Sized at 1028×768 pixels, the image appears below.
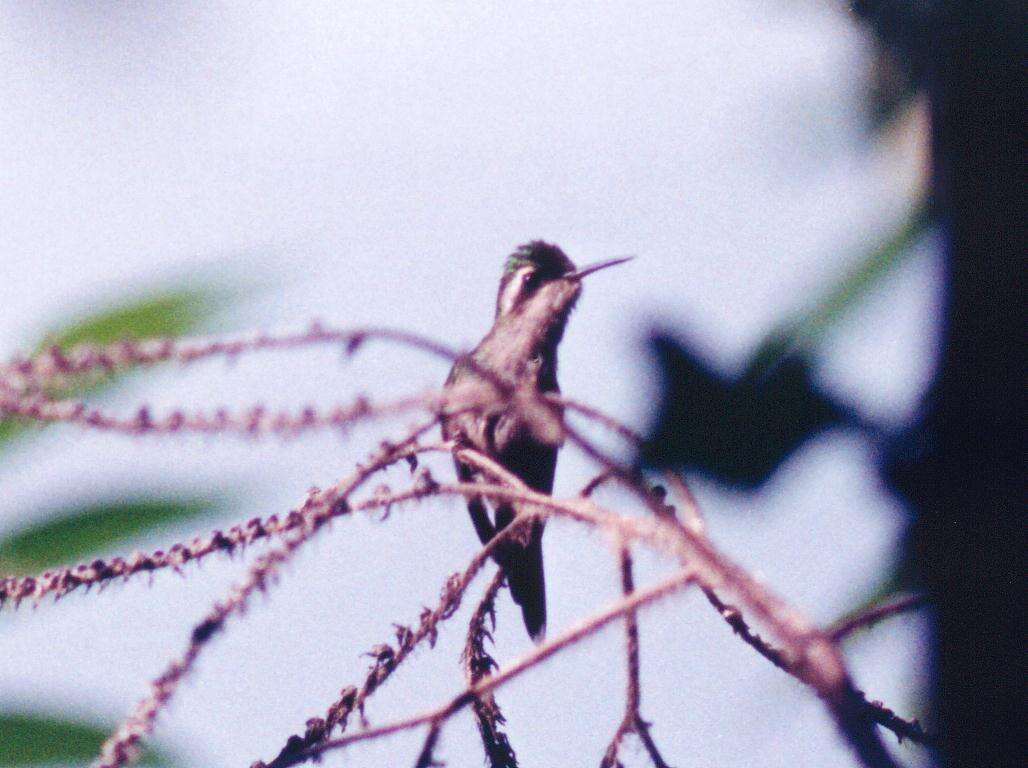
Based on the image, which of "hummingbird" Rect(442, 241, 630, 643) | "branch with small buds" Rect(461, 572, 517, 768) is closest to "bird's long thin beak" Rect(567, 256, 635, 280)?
"hummingbird" Rect(442, 241, 630, 643)

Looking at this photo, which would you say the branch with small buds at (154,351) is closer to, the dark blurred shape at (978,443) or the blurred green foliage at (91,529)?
the blurred green foliage at (91,529)

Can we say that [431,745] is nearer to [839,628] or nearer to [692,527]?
[692,527]

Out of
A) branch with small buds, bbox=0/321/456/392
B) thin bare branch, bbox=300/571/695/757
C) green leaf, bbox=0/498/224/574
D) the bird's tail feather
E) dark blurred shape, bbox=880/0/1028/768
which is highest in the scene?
the bird's tail feather

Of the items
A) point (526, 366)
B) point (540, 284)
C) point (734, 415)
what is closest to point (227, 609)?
point (734, 415)

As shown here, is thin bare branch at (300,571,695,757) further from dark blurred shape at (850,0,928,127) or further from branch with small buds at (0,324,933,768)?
dark blurred shape at (850,0,928,127)

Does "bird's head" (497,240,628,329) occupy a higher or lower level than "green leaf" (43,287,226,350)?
higher

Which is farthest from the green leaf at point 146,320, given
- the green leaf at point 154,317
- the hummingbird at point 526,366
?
the hummingbird at point 526,366

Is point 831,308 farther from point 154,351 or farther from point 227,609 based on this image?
point 227,609

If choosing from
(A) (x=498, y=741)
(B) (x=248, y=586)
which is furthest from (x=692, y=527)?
(A) (x=498, y=741)
